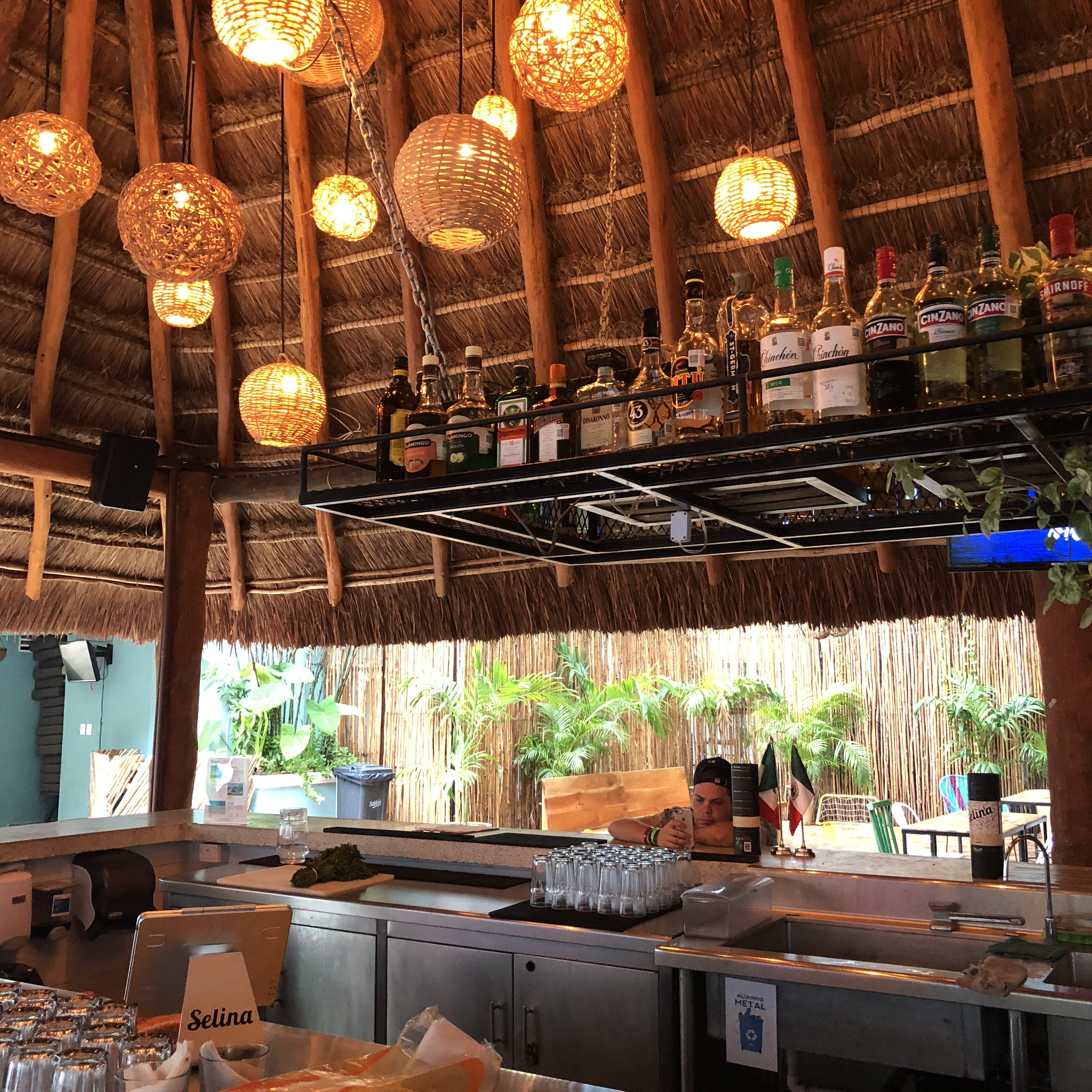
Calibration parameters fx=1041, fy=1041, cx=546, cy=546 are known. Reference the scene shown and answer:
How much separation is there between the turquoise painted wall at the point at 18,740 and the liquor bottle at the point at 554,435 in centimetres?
1082

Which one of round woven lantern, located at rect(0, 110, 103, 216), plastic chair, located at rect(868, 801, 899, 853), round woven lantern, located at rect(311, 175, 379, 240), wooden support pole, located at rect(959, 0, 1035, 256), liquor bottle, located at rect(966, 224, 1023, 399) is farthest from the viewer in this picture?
plastic chair, located at rect(868, 801, 899, 853)

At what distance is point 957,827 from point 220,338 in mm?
4925

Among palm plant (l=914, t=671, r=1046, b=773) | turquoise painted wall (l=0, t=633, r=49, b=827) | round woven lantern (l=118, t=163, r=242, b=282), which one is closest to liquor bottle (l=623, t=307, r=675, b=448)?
round woven lantern (l=118, t=163, r=242, b=282)

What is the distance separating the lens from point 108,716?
11477 mm

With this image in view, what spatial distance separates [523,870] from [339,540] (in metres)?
2.82

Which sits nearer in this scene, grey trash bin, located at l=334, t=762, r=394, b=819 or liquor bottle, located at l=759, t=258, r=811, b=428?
liquor bottle, located at l=759, t=258, r=811, b=428

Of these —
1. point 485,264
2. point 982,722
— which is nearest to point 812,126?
point 485,264

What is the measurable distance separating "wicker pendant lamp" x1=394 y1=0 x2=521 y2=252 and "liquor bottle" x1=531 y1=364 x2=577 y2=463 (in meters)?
0.54

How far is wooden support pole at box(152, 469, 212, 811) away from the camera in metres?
5.39

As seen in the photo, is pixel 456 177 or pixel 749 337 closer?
pixel 749 337

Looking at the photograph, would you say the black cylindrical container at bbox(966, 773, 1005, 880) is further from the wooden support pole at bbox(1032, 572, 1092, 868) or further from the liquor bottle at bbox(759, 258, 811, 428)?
the liquor bottle at bbox(759, 258, 811, 428)

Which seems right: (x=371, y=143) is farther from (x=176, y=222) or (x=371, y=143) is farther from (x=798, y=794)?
(x=798, y=794)

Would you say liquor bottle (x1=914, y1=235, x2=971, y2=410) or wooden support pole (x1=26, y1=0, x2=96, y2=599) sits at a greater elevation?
wooden support pole (x1=26, y1=0, x2=96, y2=599)

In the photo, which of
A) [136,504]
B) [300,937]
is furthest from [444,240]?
[136,504]
